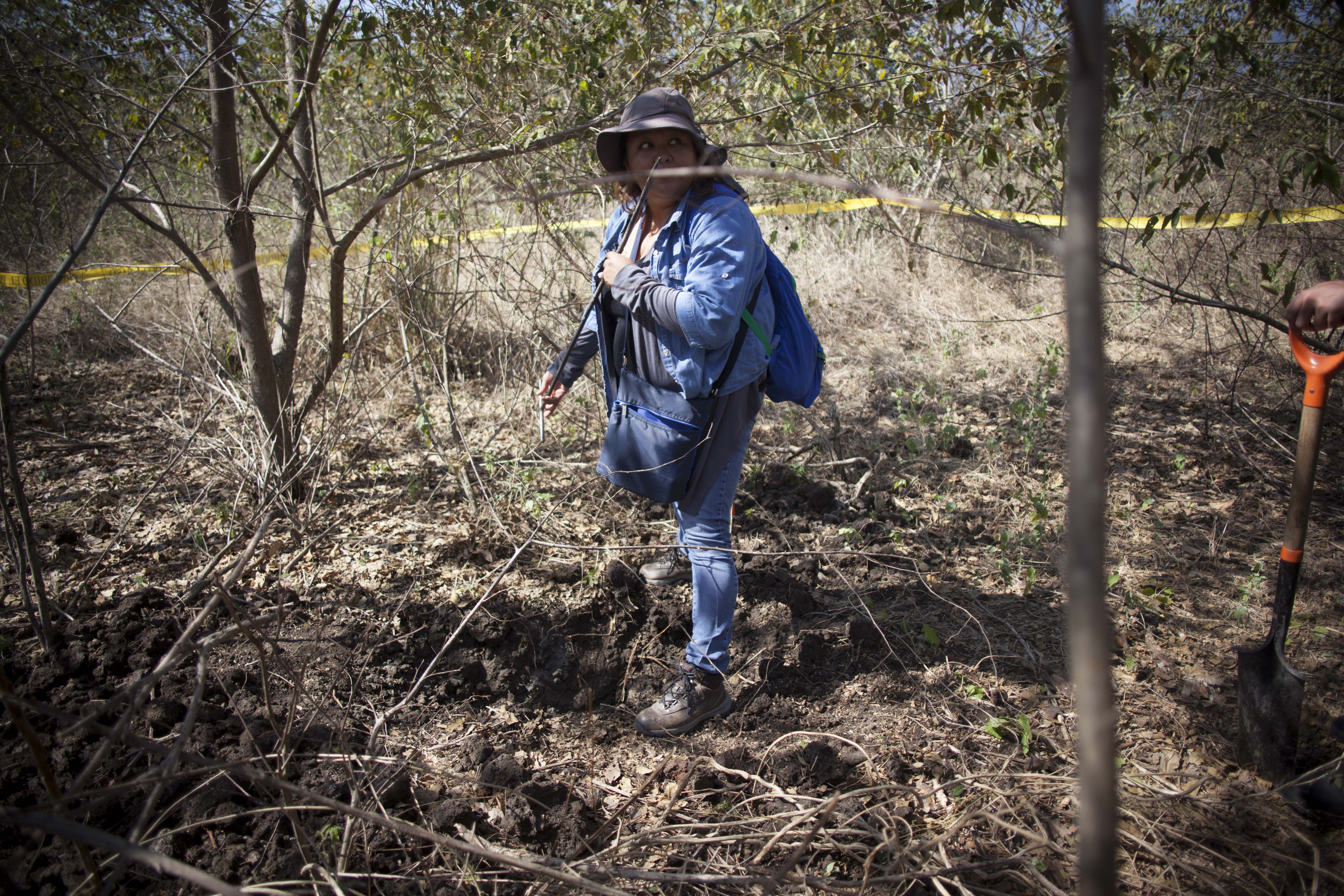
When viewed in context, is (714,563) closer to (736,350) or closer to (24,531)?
(736,350)

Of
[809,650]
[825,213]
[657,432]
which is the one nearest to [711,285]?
[657,432]

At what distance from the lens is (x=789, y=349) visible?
235 cm

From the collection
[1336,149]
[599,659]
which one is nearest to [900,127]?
[1336,149]

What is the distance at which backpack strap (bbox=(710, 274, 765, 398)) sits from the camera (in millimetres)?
2170

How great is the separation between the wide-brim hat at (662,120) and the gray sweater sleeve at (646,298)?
35 cm

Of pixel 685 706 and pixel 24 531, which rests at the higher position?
pixel 24 531

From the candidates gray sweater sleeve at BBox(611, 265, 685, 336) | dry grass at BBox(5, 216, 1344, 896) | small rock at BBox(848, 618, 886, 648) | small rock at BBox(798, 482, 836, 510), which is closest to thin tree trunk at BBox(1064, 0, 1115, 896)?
dry grass at BBox(5, 216, 1344, 896)

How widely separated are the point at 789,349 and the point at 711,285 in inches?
17.5

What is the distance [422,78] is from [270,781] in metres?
3.55

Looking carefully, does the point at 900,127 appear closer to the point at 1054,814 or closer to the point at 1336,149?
the point at 1336,149

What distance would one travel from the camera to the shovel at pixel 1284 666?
203 centimetres

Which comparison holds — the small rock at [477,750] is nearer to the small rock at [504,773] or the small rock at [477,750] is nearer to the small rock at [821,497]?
the small rock at [504,773]

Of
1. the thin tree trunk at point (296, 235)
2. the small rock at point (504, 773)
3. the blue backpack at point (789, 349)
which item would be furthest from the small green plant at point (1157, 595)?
the thin tree trunk at point (296, 235)

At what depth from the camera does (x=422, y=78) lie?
370 centimetres
